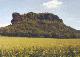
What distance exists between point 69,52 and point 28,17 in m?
175

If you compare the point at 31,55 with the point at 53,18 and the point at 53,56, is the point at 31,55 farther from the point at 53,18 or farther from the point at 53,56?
the point at 53,18

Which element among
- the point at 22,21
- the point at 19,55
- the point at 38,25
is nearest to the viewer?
the point at 19,55

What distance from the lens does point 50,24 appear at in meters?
172

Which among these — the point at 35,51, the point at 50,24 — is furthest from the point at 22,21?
the point at 35,51

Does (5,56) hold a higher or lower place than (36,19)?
lower

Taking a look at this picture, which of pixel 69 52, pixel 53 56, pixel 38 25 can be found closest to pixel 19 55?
pixel 53 56

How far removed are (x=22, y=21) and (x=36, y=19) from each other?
35.8 feet

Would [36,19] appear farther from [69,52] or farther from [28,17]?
[69,52]

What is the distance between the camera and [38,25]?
169m

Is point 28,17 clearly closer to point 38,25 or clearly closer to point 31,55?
point 38,25

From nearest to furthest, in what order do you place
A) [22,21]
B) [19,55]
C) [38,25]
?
[19,55] < [38,25] < [22,21]

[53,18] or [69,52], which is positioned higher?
[53,18]

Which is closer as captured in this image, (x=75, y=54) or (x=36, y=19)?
(x=75, y=54)

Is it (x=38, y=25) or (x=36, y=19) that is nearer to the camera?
(x=38, y=25)
